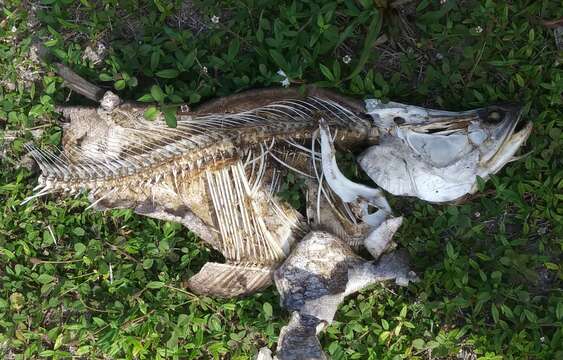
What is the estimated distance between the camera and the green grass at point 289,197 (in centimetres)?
379

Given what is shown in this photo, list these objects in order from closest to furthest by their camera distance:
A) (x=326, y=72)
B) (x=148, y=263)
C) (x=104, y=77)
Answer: (x=326, y=72), (x=104, y=77), (x=148, y=263)

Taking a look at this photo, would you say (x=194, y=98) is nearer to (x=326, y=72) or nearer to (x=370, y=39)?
(x=326, y=72)

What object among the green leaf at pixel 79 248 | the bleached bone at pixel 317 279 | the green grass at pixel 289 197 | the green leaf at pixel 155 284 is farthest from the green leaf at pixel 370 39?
the green leaf at pixel 79 248

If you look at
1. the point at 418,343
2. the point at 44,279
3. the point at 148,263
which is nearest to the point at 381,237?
the point at 418,343

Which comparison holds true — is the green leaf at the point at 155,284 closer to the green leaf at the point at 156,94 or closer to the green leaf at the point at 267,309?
the green leaf at the point at 267,309

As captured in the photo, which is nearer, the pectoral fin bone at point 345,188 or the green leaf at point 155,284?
the pectoral fin bone at point 345,188

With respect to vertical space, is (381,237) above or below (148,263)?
above

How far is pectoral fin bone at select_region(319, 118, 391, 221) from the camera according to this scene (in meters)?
3.60

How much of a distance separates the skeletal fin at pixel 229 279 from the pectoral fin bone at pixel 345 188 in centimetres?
66

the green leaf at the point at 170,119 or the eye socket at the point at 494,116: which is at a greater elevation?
the green leaf at the point at 170,119

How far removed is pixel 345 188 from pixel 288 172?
388 mm

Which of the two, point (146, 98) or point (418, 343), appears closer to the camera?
point (146, 98)

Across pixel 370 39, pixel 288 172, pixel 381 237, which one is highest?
pixel 370 39

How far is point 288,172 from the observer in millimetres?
3799
